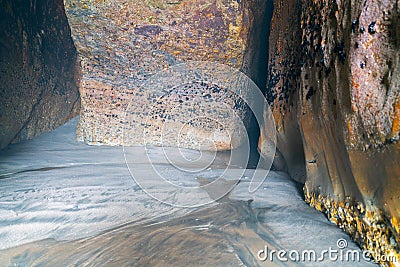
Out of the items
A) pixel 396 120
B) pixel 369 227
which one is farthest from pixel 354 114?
pixel 369 227

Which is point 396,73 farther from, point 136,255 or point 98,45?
point 98,45

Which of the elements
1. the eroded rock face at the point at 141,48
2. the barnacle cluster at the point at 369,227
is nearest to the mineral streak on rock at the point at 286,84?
the eroded rock face at the point at 141,48

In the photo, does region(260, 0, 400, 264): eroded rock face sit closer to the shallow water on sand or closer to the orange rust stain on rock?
the orange rust stain on rock

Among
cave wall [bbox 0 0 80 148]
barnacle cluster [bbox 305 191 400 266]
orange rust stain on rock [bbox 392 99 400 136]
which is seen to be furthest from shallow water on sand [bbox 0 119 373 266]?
cave wall [bbox 0 0 80 148]

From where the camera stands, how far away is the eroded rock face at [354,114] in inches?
48.7

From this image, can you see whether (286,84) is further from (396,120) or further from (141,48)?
(141,48)

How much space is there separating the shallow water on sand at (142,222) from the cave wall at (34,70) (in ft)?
3.43

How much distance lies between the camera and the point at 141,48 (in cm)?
354

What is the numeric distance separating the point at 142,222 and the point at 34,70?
304 centimetres

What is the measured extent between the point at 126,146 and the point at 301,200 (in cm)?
233

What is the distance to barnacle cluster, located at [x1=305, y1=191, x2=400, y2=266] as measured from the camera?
1.25m

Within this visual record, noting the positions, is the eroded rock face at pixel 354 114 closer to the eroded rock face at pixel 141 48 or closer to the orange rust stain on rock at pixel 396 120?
the orange rust stain on rock at pixel 396 120

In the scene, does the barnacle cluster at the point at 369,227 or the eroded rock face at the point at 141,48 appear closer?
the barnacle cluster at the point at 369,227

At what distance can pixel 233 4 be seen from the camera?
3402mm
